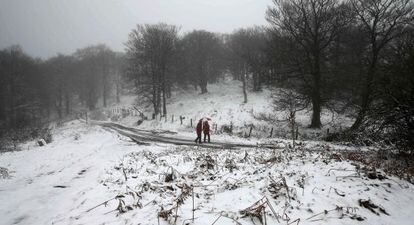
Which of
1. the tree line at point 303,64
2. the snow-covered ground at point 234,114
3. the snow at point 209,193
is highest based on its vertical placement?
the tree line at point 303,64

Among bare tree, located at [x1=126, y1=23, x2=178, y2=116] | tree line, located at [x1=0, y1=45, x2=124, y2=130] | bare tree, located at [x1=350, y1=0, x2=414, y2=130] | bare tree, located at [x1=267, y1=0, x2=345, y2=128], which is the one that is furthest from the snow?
tree line, located at [x1=0, y1=45, x2=124, y2=130]

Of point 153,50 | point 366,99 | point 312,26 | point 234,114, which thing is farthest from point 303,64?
point 153,50

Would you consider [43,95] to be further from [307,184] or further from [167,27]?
[307,184]

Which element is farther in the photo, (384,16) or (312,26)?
(312,26)

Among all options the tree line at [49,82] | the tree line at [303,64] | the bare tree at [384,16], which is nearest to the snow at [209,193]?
the tree line at [303,64]

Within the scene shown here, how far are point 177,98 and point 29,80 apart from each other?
31.6 m

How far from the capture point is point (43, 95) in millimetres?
57750

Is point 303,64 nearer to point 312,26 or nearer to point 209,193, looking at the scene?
point 312,26

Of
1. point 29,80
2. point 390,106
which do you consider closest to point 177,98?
point 29,80

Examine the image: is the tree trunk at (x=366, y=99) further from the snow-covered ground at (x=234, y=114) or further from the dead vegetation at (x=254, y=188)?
the snow-covered ground at (x=234, y=114)

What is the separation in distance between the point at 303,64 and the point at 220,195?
1984cm

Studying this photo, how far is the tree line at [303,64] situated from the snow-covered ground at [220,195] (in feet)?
14.3

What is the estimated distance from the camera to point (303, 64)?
23.7 metres

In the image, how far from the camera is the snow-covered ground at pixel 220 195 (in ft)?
19.2
